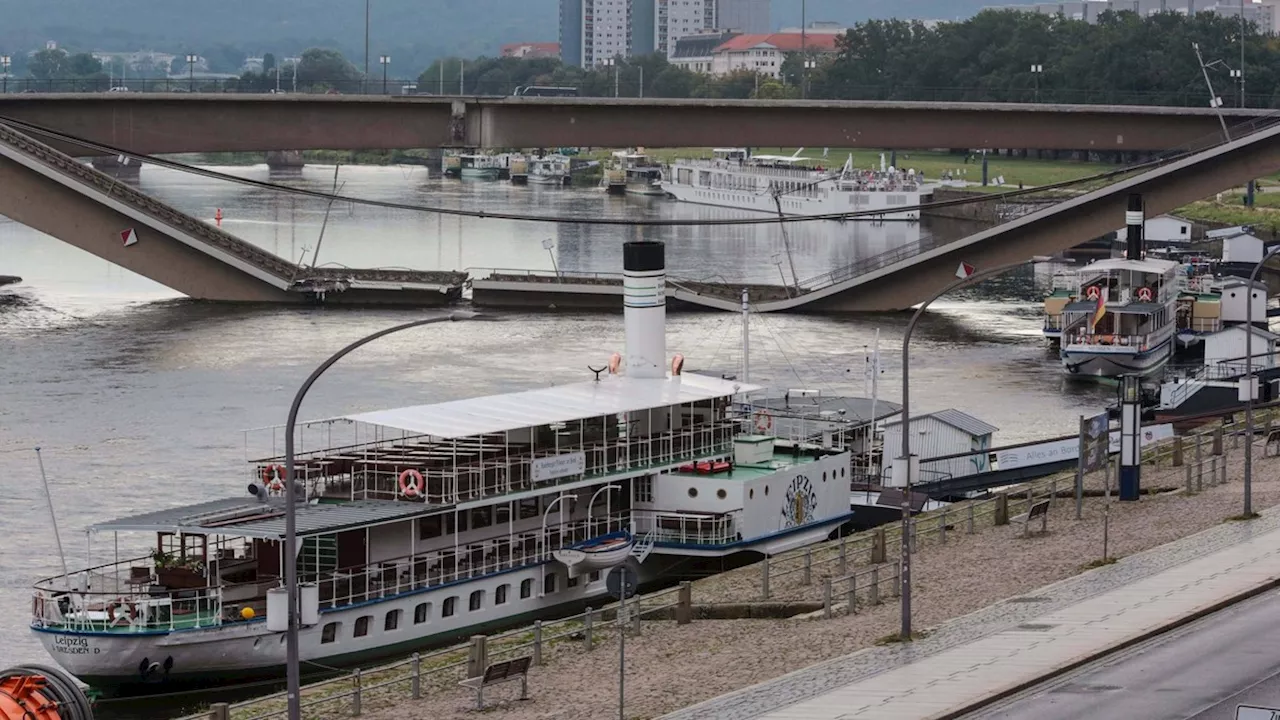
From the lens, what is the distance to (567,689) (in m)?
31.6

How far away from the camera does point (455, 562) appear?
39469mm

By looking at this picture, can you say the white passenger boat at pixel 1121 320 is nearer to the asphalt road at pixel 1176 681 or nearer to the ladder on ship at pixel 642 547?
the ladder on ship at pixel 642 547

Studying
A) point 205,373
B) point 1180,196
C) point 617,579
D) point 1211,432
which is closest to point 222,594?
point 617,579

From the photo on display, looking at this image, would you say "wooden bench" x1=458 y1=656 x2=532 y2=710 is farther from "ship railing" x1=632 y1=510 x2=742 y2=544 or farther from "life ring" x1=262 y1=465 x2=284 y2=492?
"ship railing" x1=632 y1=510 x2=742 y2=544

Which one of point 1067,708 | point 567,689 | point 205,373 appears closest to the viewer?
point 1067,708

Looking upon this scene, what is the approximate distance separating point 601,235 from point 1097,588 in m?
98.7

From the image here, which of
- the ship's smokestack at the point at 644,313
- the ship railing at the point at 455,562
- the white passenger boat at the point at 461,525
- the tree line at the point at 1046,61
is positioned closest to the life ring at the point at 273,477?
the white passenger boat at the point at 461,525

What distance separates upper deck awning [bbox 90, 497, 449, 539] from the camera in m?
36.2

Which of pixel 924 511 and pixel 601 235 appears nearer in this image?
pixel 924 511

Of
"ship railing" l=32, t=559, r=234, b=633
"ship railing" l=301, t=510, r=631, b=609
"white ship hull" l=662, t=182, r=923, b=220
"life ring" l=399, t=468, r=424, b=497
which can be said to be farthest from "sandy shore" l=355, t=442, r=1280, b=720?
"white ship hull" l=662, t=182, r=923, b=220

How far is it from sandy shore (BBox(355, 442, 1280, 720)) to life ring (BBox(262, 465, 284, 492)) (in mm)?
6995

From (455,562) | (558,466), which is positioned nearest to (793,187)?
(558,466)

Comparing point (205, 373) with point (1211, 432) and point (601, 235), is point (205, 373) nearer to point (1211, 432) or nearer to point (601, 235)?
point (1211, 432)

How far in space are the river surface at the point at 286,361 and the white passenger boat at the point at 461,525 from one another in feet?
8.20
